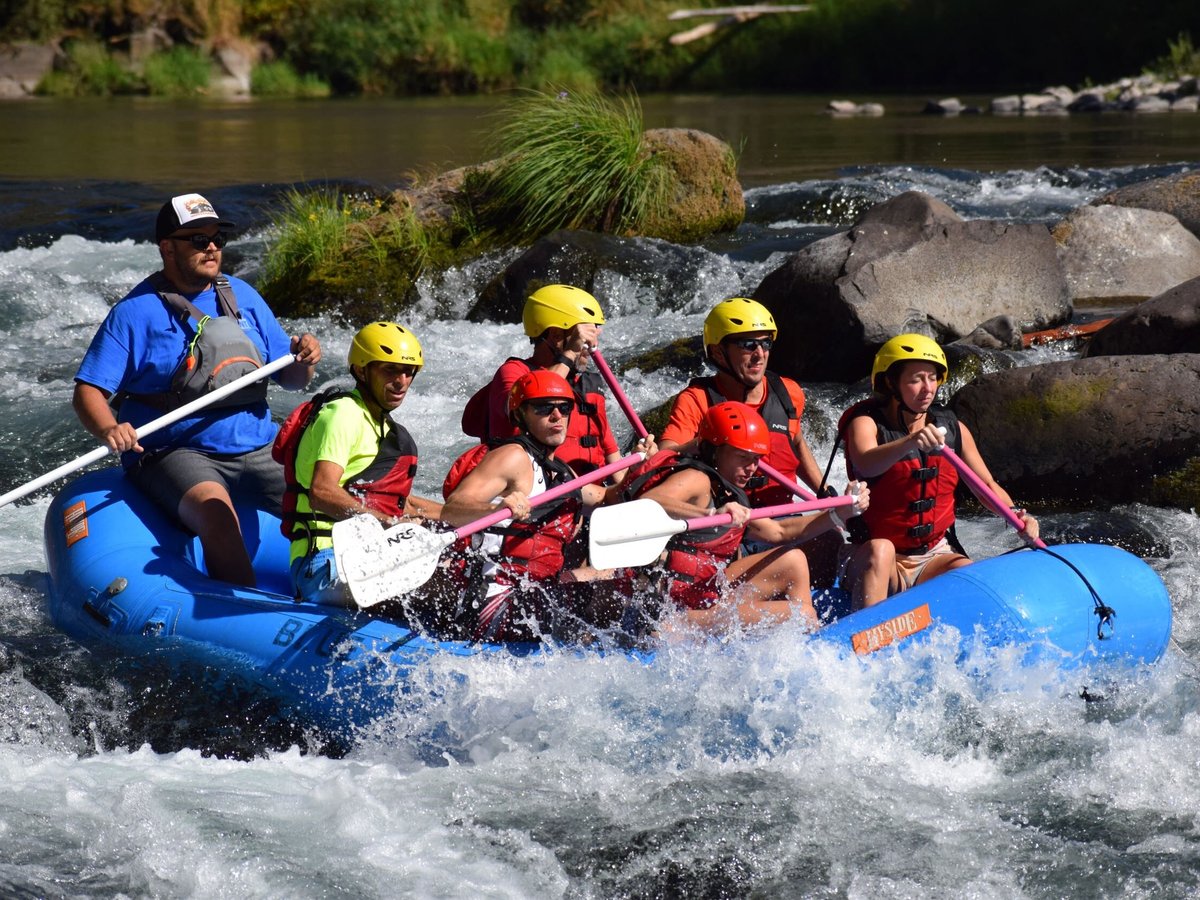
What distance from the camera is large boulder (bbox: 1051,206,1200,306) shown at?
10.4m

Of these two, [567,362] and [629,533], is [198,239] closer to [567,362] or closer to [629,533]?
[567,362]

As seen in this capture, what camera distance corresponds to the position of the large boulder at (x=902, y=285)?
28.7ft

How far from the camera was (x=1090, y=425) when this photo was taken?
23.8ft

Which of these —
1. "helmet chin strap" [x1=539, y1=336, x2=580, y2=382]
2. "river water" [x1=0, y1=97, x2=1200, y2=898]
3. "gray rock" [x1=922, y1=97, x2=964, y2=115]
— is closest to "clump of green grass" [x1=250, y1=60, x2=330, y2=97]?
"gray rock" [x1=922, y1=97, x2=964, y2=115]

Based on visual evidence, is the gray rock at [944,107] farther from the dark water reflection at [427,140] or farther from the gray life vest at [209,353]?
the gray life vest at [209,353]

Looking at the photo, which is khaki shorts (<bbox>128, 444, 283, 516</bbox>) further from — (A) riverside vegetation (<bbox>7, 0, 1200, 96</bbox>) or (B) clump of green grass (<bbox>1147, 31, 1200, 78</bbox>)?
(A) riverside vegetation (<bbox>7, 0, 1200, 96</bbox>)

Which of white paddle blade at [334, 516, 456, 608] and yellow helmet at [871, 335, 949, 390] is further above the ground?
yellow helmet at [871, 335, 949, 390]

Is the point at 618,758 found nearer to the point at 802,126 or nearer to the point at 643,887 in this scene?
the point at 643,887

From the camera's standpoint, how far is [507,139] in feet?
40.0

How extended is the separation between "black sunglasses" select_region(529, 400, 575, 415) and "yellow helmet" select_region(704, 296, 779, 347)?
831 millimetres

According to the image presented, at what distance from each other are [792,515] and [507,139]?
766 centimetres

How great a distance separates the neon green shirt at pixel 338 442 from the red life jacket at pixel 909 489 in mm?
1733

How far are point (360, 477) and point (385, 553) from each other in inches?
15.9

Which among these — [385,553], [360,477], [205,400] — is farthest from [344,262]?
[385,553]
